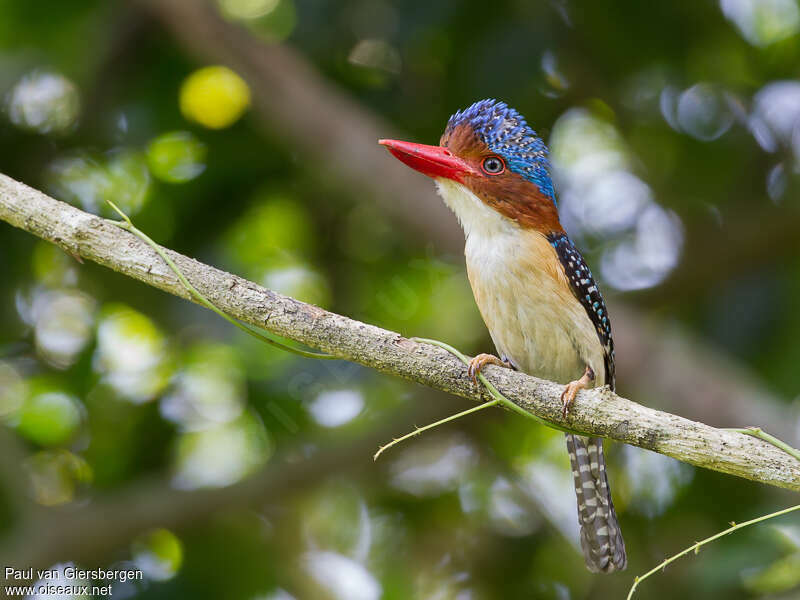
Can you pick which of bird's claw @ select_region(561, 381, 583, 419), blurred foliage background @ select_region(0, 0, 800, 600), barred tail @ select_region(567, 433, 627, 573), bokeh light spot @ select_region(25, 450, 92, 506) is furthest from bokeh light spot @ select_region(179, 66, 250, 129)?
bird's claw @ select_region(561, 381, 583, 419)

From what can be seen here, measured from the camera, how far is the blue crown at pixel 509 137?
3150 millimetres

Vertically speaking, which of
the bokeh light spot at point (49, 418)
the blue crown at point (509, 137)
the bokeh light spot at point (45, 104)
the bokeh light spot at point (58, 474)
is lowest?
the bokeh light spot at point (58, 474)

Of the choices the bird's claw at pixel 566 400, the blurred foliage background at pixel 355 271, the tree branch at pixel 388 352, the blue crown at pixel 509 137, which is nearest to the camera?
the tree branch at pixel 388 352

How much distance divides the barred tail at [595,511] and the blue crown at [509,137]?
38.2 inches

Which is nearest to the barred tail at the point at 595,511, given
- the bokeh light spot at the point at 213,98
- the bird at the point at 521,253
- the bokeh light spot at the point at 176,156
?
the bird at the point at 521,253

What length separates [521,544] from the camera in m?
4.86

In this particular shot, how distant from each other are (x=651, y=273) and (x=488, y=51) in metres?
1.56

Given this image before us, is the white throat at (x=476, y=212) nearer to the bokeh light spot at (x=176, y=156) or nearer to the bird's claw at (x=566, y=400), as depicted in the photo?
the bird's claw at (x=566, y=400)

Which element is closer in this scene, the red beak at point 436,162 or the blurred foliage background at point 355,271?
the red beak at point 436,162

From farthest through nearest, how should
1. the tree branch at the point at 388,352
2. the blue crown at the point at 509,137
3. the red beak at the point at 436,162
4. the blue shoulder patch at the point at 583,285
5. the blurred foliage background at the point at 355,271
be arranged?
1. the blurred foliage background at the point at 355,271
2. the blue shoulder patch at the point at 583,285
3. the blue crown at the point at 509,137
4. the red beak at the point at 436,162
5. the tree branch at the point at 388,352

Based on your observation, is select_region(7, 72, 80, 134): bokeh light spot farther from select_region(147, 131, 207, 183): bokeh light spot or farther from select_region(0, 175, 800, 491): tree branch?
select_region(0, 175, 800, 491): tree branch

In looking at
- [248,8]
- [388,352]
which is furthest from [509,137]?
[248,8]

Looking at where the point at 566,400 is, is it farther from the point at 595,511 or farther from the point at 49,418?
the point at 49,418

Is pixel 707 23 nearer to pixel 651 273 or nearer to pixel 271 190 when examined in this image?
pixel 651 273
